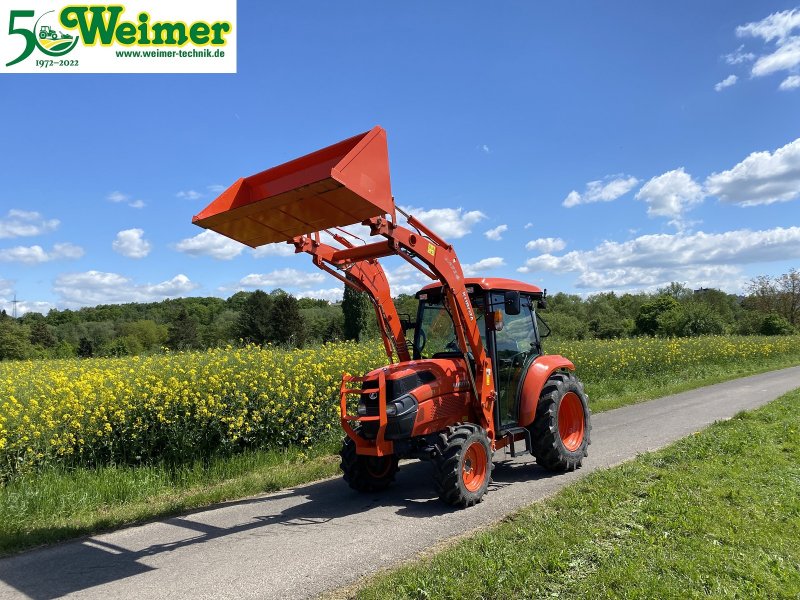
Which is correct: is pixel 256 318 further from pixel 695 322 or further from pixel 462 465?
pixel 462 465

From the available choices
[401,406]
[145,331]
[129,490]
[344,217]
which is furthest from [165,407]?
[145,331]

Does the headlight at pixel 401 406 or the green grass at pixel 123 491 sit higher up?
the headlight at pixel 401 406

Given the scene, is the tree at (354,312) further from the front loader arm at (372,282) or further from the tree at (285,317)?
the front loader arm at (372,282)

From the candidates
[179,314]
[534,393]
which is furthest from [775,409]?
[179,314]

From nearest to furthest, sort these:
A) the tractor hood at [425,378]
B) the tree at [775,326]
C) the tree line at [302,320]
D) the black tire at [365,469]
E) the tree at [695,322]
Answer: the tractor hood at [425,378] < the black tire at [365,469] < the tree line at [302,320] < the tree at [695,322] < the tree at [775,326]

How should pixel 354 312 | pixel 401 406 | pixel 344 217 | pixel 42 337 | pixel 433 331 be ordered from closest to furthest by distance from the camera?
1. pixel 344 217
2. pixel 401 406
3. pixel 433 331
4. pixel 354 312
5. pixel 42 337

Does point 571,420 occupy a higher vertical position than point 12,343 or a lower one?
lower

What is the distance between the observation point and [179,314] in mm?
50938

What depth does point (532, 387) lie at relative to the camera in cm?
718

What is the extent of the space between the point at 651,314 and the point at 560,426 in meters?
55.2

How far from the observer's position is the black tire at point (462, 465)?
5.73 m

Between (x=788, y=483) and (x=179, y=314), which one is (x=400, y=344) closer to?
(x=788, y=483)

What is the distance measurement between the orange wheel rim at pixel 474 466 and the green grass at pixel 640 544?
75cm

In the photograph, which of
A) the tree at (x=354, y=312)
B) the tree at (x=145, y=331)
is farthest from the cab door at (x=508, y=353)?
the tree at (x=145, y=331)
